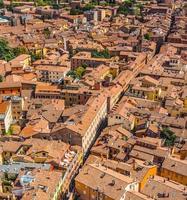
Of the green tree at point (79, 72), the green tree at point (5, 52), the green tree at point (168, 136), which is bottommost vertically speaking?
the green tree at point (168, 136)

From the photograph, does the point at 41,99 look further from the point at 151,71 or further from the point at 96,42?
the point at 96,42

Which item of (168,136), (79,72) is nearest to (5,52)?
(79,72)

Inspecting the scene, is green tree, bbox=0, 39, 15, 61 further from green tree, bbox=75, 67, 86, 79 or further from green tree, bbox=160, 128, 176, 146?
green tree, bbox=160, 128, 176, 146

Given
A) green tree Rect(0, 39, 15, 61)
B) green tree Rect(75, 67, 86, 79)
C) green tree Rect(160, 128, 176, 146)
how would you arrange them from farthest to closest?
green tree Rect(0, 39, 15, 61)
green tree Rect(75, 67, 86, 79)
green tree Rect(160, 128, 176, 146)

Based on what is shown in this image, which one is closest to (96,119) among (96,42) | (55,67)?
(55,67)

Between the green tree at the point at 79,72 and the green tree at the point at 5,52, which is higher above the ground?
the green tree at the point at 5,52

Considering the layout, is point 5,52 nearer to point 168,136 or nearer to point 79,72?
point 79,72

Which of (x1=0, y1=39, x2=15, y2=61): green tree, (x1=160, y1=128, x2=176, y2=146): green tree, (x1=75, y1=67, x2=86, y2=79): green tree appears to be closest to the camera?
(x1=160, y1=128, x2=176, y2=146): green tree

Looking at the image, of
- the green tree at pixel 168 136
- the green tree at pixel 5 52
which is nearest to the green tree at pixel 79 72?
the green tree at pixel 5 52

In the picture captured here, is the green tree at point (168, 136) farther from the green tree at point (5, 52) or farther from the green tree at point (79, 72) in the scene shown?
the green tree at point (5, 52)

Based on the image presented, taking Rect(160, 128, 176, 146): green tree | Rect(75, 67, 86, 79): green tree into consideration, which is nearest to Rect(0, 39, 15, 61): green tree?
Rect(75, 67, 86, 79): green tree
